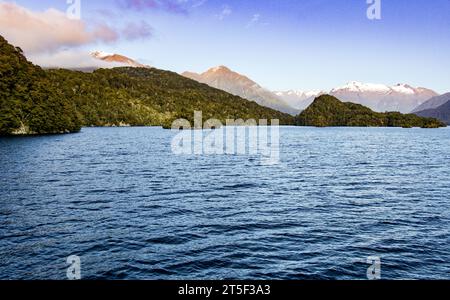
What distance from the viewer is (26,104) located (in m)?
165

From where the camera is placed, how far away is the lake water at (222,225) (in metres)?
22.5

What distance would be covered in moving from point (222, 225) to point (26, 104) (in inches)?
6406

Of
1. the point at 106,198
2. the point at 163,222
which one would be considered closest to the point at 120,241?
the point at 163,222

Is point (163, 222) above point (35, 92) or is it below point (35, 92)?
below

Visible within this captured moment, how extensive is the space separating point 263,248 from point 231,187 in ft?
80.7

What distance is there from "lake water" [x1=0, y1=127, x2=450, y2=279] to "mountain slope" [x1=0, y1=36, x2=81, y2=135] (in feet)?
370

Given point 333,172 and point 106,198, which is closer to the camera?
point 106,198

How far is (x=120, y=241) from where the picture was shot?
27047mm

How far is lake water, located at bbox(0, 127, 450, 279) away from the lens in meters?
22.5

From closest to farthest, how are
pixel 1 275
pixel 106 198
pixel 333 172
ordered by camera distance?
pixel 1 275 < pixel 106 198 < pixel 333 172

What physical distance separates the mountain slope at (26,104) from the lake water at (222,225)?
11283 cm

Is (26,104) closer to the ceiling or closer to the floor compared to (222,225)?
closer to the ceiling
